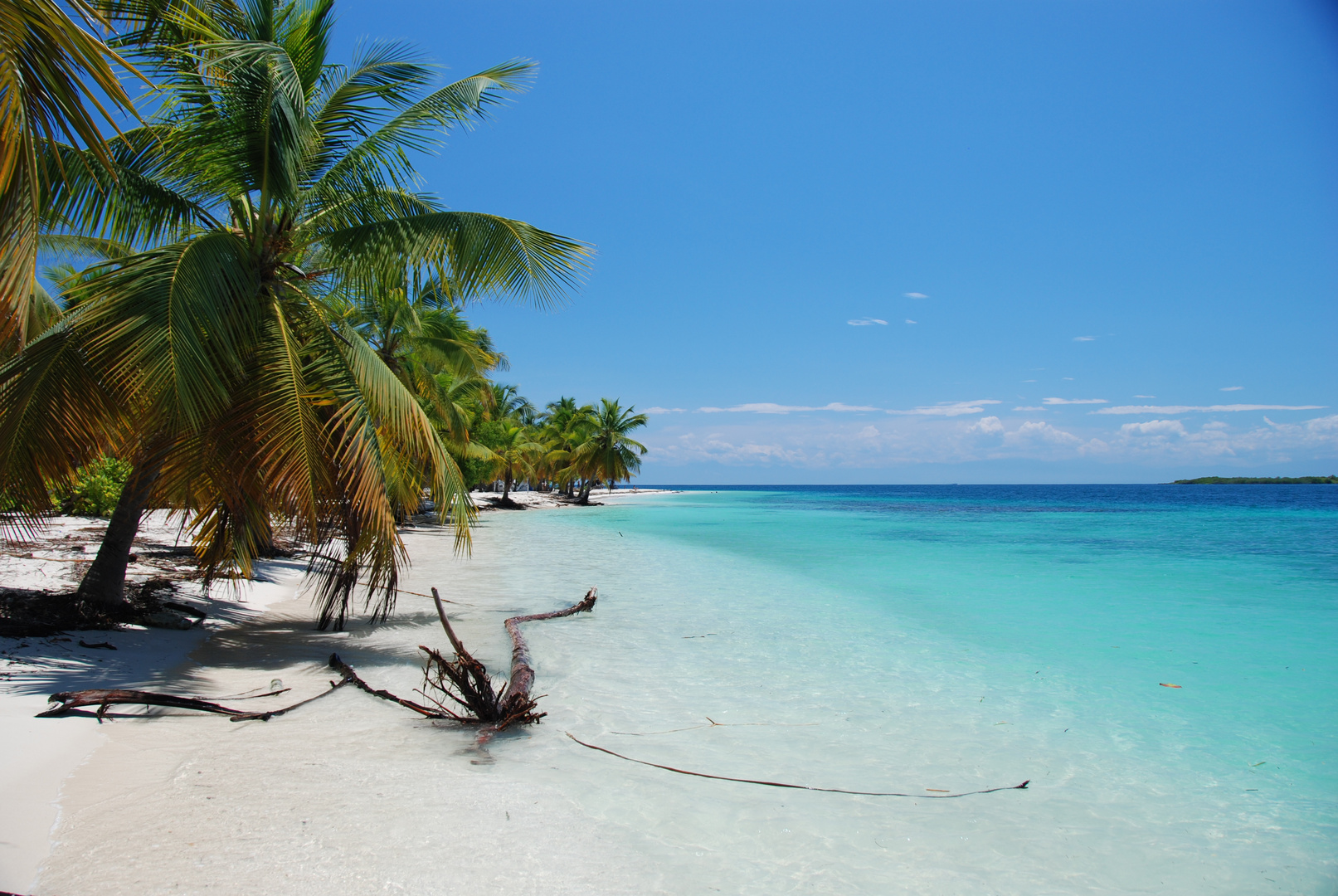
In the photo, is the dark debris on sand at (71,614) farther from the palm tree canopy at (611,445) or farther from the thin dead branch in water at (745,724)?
the palm tree canopy at (611,445)

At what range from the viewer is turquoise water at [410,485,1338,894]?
3.16 m

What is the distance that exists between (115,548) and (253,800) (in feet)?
13.2

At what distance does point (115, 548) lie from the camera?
588cm

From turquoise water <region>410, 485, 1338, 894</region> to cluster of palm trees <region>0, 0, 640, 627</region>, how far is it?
2.28 m

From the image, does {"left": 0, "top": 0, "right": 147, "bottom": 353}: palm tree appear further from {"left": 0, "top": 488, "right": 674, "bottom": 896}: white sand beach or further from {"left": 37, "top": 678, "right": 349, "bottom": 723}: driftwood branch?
{"left": 37, "top": 678, "right": 349, "bottom": 723}: driftwood branch

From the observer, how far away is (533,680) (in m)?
5.53

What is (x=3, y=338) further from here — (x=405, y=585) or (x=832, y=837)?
(x=405, y=585)

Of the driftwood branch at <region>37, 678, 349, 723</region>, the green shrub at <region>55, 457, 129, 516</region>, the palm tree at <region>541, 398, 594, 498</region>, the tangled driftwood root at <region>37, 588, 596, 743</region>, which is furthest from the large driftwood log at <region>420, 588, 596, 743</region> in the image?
the palm tree at <region>541, 398, 594, 498</region>

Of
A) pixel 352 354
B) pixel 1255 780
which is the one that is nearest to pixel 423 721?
pixel 352 354

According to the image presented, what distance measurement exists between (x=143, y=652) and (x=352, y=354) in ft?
8.97

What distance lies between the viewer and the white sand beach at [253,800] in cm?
254

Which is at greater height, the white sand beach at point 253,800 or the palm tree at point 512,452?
the palm tree at point 512,452

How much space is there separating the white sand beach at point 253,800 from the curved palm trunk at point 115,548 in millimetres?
598

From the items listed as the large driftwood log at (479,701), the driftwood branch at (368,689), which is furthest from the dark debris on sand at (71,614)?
the large driftwood log at (479,701)
